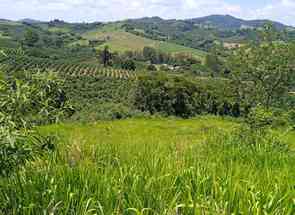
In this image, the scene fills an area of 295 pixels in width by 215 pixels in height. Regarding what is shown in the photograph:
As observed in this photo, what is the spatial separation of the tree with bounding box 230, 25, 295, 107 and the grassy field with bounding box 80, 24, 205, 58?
101377 mm

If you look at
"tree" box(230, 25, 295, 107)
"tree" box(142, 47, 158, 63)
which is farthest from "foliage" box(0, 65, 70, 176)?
"tree" box(142, 47, 158, 63)

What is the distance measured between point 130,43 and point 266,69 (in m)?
122

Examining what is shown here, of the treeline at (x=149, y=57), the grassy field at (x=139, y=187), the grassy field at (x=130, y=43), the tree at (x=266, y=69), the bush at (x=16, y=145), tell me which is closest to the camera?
the bush at (x=16, y=145)

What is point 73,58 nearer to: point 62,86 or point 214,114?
point 214,114

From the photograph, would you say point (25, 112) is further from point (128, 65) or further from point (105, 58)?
point (105, 58)

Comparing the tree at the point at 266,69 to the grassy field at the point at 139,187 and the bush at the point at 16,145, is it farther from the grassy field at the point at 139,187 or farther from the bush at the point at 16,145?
the bush at the point at 16,145

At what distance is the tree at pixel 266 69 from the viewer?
97.6ft

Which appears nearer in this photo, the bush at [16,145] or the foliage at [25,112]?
the bush at [16,145]

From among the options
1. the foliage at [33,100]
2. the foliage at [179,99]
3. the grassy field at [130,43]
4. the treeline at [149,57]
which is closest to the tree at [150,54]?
the treeline at [149,57]

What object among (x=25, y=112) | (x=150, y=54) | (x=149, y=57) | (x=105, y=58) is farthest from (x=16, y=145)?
(x=150, y=54)

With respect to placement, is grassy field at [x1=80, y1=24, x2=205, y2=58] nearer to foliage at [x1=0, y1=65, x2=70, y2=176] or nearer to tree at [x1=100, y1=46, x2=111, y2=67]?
tree at [x1=100, y1=46, x2=111, y2=67]

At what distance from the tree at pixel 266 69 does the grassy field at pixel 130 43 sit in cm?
10138

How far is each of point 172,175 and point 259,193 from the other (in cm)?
78

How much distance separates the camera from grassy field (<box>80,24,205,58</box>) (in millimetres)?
141113
